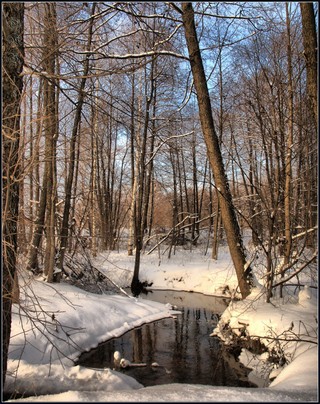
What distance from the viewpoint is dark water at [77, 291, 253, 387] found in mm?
5906

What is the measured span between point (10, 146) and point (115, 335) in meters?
5.96

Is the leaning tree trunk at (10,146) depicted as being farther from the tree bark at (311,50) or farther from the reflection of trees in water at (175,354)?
the reflection of trees in water at (175,354)

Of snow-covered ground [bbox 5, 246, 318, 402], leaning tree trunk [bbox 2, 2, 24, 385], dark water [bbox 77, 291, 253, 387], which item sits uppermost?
leaning tree trunk [bbox 2, 2, 24, 385]

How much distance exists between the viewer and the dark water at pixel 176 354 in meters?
5.91

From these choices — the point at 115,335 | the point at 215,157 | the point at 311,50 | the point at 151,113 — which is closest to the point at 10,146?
the point at 311,50

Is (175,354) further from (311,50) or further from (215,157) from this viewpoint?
(311,50)

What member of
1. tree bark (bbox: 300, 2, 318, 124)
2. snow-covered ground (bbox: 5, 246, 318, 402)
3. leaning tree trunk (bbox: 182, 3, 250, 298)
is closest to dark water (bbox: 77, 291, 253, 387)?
snow-covered ground (bbox: 5, 246, 318, 402)

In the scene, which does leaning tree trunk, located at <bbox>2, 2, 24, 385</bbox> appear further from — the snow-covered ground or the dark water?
the dark water

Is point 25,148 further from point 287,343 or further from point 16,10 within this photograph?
point 287,343

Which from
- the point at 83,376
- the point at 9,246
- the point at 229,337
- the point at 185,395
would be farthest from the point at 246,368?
the point at 9,246

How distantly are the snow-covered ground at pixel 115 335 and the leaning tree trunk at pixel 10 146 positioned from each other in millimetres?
201

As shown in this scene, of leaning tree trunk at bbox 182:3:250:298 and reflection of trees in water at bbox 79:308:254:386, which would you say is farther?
leaning tree trunk at bbox 182:3:250:298

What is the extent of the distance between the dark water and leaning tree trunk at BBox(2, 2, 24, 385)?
3.27 metres

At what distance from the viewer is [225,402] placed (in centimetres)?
238
